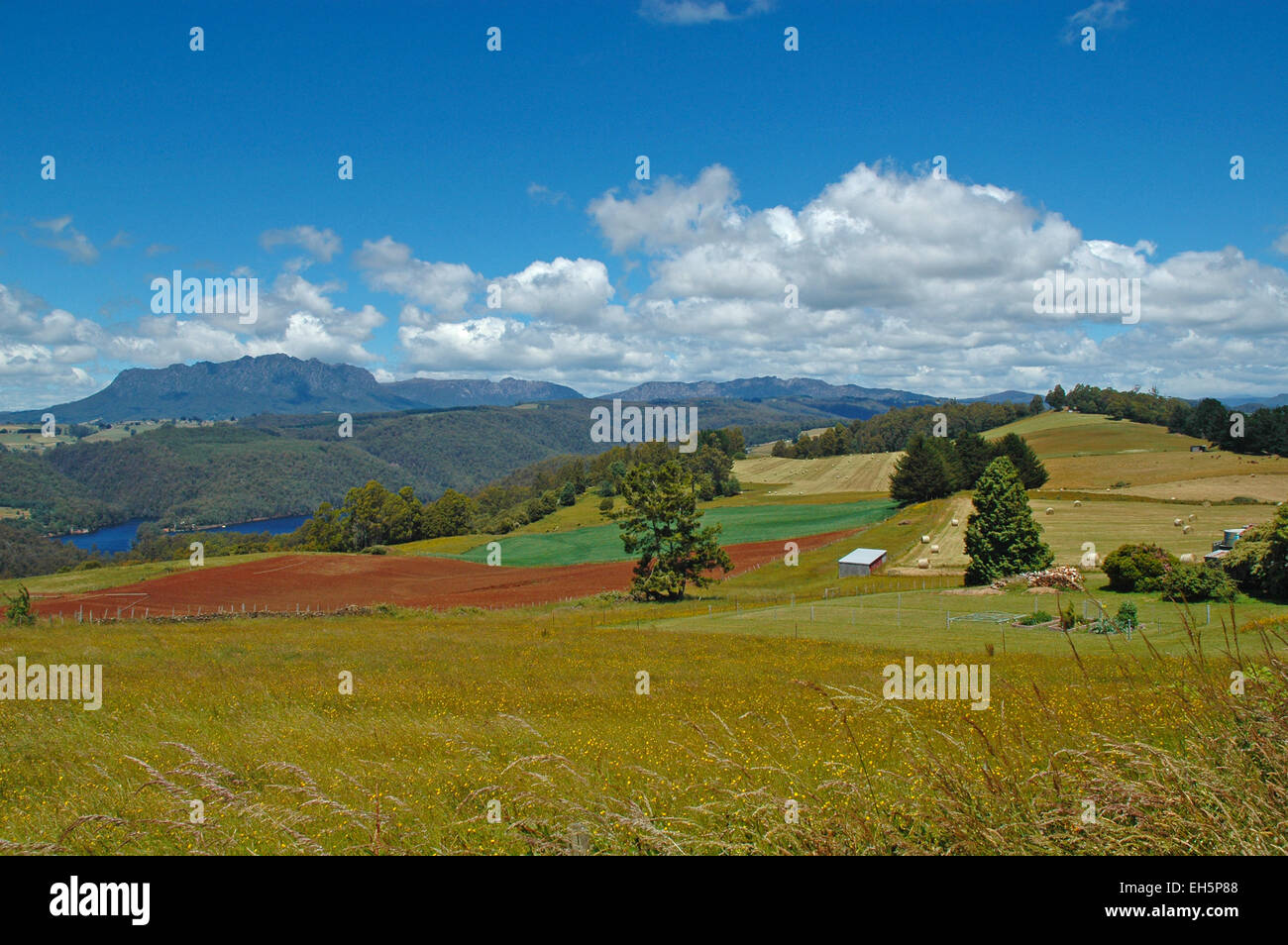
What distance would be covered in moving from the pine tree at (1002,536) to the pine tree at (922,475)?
40101mm

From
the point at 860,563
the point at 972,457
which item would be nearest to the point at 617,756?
the point at 860,563

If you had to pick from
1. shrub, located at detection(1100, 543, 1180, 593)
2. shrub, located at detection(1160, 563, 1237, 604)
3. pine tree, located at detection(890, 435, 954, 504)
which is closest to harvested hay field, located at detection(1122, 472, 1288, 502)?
pine tree, located at detection(890, 435, 954, 504)

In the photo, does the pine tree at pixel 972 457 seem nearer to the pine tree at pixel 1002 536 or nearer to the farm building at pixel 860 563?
the farm building at pixel 860 563

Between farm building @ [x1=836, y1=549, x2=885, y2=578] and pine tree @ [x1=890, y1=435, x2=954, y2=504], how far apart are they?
35.4 meters

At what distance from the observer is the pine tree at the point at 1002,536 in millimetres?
51594

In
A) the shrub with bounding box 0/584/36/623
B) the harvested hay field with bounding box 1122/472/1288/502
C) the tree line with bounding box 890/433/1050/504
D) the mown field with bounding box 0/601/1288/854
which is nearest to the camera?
the mown field with bounding box 0/601/1288/854

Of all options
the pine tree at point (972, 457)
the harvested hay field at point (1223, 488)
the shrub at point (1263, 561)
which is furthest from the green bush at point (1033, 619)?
the pine tree at point (972, 457)

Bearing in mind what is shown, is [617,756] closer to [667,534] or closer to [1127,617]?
[1127,617]

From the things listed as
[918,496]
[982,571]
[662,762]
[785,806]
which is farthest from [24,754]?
[918,496]

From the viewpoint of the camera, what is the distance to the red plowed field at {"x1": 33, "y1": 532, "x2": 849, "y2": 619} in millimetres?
56406

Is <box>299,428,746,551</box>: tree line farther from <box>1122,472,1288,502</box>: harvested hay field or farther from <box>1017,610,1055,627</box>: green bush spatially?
<box>1017,610,1055,627</box>: green bush
